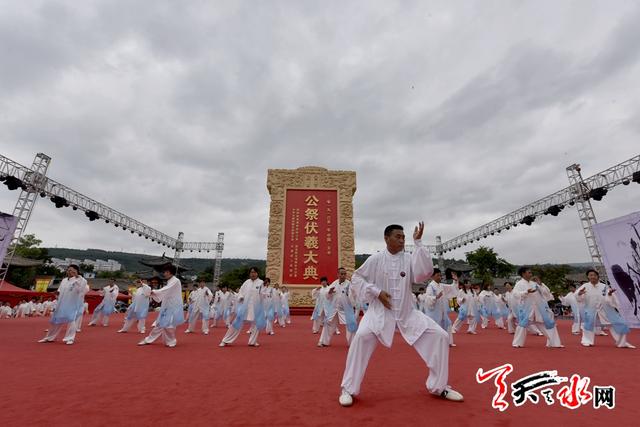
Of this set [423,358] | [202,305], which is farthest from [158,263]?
[423,358]

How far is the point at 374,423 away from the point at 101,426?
1.91m

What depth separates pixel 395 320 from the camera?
3.16 m

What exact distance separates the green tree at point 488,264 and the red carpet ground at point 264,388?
30.1 metres

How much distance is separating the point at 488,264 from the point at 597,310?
29.4m

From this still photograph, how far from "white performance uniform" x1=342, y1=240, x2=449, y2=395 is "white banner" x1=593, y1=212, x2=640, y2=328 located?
21.2ft

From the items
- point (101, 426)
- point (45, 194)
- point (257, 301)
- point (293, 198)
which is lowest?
point (101, 426)

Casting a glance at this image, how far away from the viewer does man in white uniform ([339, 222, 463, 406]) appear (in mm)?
2893

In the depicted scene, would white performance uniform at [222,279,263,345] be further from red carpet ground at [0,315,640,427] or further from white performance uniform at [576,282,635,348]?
white performance uniform at [576,282,635,348]

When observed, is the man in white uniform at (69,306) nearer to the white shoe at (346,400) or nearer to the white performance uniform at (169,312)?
the white performance uniform at (169,312)

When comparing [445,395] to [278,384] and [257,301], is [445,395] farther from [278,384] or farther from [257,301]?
[257,301]

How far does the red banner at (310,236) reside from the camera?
17719 mm

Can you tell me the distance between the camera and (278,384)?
3463 millimetres

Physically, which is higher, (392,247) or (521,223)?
(521,223)

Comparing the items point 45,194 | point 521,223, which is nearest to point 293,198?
point 45,194
